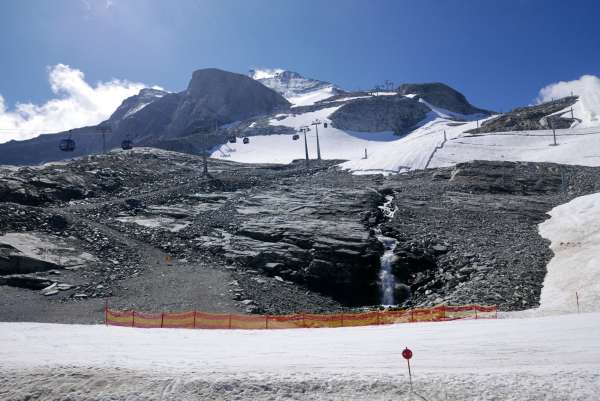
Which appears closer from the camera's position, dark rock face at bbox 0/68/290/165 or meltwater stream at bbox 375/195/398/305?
meltwater stream at bbox 375/195/398/305

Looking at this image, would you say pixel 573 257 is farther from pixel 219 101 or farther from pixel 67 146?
pixel 219 101

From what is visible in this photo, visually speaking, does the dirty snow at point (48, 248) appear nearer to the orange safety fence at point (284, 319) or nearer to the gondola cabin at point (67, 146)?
the orange safety fence at point (284, 319)

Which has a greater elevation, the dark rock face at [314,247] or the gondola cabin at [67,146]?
the gondola cabin at [67,146]

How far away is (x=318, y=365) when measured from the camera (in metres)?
10.7

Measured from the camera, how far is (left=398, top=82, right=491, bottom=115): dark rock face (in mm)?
145750

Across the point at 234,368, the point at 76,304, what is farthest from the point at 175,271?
the point at 234,368

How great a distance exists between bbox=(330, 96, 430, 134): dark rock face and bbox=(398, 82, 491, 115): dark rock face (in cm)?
1368

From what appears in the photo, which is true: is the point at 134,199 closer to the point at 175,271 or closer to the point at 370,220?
the point at 175,271

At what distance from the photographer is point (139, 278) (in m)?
27.4

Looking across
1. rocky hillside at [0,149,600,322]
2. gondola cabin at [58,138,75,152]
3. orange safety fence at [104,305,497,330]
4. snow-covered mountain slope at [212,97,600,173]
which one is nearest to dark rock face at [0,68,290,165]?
snow-covered mountain slope at [212,97,600,173]

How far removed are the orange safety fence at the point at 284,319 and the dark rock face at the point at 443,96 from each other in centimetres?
13516

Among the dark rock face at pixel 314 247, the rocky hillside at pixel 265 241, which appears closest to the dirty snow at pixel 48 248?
the rocky hillside at pixel 265 241

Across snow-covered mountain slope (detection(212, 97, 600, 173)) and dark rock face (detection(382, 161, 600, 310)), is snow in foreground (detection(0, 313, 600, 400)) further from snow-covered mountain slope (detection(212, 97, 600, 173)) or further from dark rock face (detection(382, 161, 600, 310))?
snow-covered mountain slope (detection(212, 97, 600, 173))

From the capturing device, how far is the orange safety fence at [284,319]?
20.3m
